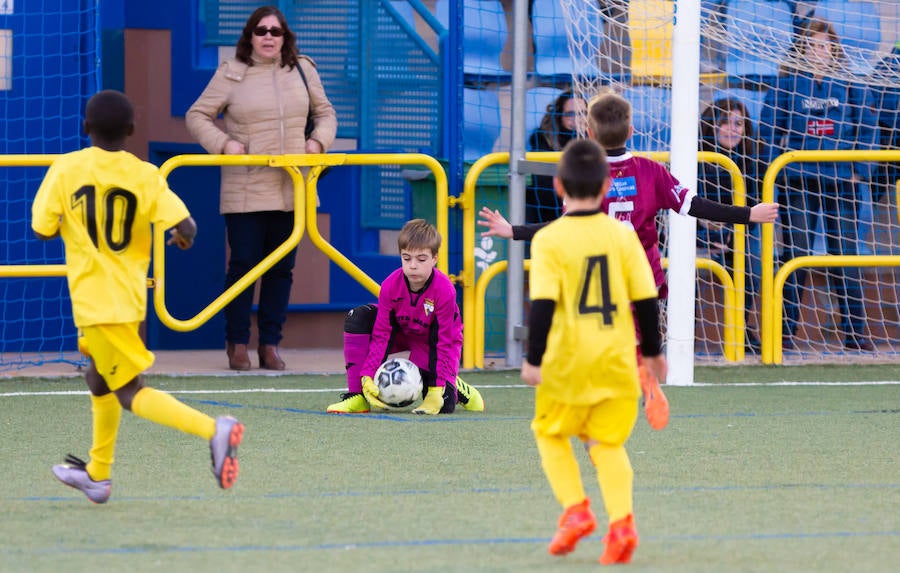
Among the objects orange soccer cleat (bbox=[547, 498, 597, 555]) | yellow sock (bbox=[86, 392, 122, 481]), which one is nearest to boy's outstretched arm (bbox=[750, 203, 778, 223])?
orange soccer cleat (bbox=[547, 498, 597, 555])

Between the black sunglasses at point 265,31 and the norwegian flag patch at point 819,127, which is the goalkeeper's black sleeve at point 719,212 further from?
the norwegian flag patch at point 819,127

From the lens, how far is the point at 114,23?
9.91 meters

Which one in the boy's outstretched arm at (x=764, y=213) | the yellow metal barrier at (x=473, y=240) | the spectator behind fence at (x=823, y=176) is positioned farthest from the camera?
the spectator behind fence at (x=823, y=176)

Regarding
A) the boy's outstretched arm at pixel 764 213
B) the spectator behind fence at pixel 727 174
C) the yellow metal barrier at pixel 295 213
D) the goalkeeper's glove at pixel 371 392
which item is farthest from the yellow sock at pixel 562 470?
the spectator behind fence at pixel 727 174

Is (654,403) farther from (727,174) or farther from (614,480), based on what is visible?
(727,174)

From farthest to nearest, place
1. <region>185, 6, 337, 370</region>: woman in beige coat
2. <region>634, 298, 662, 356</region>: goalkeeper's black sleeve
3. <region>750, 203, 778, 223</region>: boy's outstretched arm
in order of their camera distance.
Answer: <region>185, 6, 337, 370</region>: woman in beige coat < <region>750, 203, 778, 223</region>: boy's outstretched arm < <region>634, 298, 662, 356</region>: goalkeeper's black sleeve

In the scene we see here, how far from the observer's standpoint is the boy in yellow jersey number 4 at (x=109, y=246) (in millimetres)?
4980

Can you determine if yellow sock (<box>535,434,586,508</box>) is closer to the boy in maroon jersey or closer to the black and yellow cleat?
the boy in maroon jersey

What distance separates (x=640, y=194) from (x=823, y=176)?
4366 millimetres

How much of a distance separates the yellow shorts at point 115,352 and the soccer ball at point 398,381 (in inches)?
93.2

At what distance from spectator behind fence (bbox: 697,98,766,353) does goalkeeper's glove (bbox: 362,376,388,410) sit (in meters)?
2.99

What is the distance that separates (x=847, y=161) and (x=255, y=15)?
3.77m

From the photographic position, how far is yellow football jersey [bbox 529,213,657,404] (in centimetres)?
427

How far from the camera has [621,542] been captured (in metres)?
4.13
